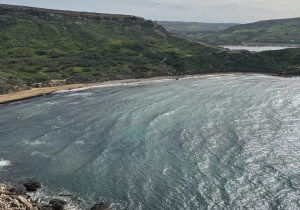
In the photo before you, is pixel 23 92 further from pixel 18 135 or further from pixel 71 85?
pixel 18 135

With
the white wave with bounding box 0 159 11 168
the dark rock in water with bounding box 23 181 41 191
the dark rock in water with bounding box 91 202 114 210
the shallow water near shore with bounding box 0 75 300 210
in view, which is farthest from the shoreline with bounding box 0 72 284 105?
the dark rock in water with bounding box 91 202 114 210

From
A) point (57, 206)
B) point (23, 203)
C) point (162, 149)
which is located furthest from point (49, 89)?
point (57, 206)

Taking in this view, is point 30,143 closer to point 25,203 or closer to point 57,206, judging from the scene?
point 25,203

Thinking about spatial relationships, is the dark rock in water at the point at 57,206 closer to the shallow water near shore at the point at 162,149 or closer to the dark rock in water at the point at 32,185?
the shallow water near shore at the point at 162,149

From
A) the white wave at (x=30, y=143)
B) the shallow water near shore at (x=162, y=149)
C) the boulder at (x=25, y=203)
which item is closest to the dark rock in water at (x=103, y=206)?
the shallow water near shore at (x=162, y=149)

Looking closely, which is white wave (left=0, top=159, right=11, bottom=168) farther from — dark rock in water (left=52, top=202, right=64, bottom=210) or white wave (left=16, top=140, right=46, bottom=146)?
dark rock in water (left=52, top=202, right=64, bottom=210)

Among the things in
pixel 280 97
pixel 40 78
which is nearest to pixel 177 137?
pixel 280 97
